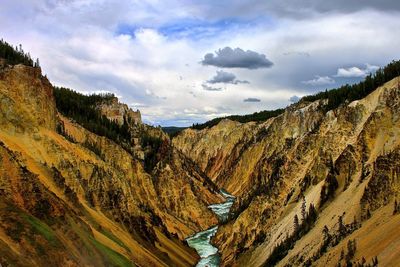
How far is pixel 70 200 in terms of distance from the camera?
52.8 m

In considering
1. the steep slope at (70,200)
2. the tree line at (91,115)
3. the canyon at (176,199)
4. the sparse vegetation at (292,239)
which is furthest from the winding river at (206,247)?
the tree line at (91,115)

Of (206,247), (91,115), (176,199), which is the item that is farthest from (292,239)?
(91,115)

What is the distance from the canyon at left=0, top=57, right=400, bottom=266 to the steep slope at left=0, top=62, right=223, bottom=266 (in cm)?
14

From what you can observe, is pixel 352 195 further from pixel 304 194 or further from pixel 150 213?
pixel 150 213

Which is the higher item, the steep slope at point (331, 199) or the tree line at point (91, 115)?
the tree line at point (91, 115)

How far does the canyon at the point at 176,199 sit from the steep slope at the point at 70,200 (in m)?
0.14

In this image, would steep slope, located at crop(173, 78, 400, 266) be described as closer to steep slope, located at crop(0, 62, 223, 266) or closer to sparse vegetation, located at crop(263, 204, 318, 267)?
sparse vegetation, located at crop(263, 204, 318, 267)

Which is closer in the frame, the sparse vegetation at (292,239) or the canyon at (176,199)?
the canyon at (176,199)

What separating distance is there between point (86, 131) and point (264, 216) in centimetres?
3533

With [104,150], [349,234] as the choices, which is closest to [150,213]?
[104,150]

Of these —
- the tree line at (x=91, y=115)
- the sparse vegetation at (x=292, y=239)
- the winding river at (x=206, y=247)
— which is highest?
the tree line at (x=91, y=115)

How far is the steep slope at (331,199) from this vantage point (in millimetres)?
42219

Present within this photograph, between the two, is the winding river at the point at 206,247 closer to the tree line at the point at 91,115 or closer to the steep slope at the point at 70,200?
the steep slope at the point at 70,200

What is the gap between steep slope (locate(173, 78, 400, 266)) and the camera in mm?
42219
